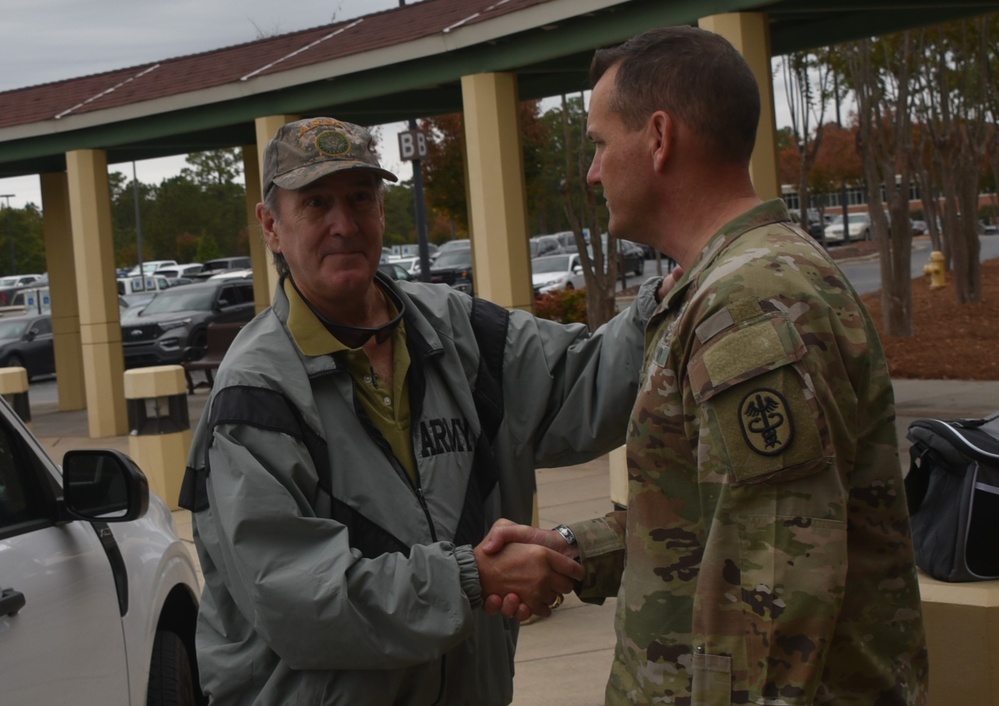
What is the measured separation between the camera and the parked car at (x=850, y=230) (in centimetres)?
5869

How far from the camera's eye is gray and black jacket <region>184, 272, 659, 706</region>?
2.46 meters

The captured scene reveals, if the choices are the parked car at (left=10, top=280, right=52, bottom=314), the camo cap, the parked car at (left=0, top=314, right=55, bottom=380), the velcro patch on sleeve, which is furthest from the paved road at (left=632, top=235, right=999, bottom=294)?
the velcro patch on sleeve

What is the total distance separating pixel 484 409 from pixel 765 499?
3.96 ft

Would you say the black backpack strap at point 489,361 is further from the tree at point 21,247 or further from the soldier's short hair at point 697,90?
the tree at point 21,247

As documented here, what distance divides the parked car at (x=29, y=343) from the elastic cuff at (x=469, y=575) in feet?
84.5

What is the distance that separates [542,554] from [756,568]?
0.81 metres

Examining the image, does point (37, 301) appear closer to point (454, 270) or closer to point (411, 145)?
point (454, 270)

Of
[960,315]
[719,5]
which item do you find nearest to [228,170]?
[960,315]

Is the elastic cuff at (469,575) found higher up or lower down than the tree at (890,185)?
lower down

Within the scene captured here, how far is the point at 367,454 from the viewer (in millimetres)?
2691

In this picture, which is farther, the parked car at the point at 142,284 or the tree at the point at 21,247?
the tree at the point at 21,247

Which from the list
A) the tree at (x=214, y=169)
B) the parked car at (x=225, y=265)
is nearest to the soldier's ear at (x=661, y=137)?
the parked car at (x=225, y=265)

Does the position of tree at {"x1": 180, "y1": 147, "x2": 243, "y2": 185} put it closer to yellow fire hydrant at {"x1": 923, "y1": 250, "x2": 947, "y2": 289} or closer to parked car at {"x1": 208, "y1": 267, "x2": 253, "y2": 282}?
parked car at {"x1": 208, "y1": 267, "x2": 253, "y2": 282}

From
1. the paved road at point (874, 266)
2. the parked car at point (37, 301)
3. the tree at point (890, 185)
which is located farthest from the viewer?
the parked car at point (37, 301)
